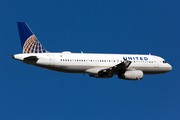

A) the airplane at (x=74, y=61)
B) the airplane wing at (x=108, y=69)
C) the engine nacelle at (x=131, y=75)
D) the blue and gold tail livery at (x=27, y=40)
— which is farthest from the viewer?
the engine nacelle at (x=131, y=75)

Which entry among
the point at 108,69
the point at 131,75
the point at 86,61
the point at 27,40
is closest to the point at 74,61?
the point at 86,61

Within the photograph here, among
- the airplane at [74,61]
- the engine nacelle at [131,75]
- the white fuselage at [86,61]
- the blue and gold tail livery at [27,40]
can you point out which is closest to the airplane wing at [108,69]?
the airplane at [74,61]

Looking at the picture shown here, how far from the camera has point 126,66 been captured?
3953cm

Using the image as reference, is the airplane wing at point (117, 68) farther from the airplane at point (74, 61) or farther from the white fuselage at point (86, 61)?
the white fuselage at point (86, 61)

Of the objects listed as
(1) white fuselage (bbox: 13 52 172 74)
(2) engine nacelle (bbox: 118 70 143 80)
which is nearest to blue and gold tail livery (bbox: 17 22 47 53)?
(1) white fuselage (bbox: 13 52 172 74)

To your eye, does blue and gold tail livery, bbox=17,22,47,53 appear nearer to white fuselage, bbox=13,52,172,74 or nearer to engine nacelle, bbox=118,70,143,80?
white fuselage, bbox=13,52,172,74

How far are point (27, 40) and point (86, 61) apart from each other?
8335mm

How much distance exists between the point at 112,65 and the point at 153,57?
25.9 ft

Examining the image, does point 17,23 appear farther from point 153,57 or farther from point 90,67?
point 153,57

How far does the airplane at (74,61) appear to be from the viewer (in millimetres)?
37844

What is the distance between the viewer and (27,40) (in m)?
39.1

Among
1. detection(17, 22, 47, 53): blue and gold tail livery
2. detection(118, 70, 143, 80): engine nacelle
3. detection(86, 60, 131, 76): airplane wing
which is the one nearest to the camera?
detection(17, 22, 47, 53): blue and gold tail livery

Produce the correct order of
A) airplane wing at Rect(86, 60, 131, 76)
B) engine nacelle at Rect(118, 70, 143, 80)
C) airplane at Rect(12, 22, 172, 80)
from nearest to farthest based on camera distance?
1. airplane at Rect(12, 22, 172, 80)
2. airplane wing at Rect(86, 60, 131, 76)
3. engine nacelle at Rect(118, 70, 143, 80)

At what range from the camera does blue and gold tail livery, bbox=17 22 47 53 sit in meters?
38.9
